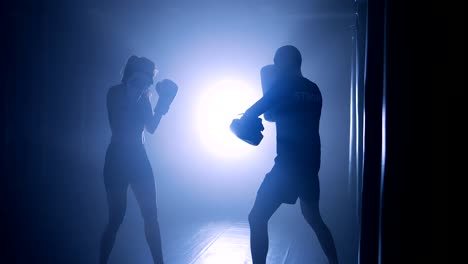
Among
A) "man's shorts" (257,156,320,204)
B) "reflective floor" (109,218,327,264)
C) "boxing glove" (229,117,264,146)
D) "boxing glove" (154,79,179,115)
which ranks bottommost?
"reflective floor" (109,218,327,264)

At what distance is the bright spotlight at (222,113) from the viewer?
6551mm

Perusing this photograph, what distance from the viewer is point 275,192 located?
202cm

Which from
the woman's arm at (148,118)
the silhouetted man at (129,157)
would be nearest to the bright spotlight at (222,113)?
the woman's arm at (148,118)

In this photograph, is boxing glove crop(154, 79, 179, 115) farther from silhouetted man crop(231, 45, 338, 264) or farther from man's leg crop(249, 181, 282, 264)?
man's leg crop(249, 181, 282, 264)

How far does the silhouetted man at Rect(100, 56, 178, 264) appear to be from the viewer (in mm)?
2395

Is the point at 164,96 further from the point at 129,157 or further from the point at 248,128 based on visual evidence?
the point at 248,128

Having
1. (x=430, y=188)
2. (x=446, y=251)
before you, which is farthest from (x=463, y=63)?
(x=446, y=251)

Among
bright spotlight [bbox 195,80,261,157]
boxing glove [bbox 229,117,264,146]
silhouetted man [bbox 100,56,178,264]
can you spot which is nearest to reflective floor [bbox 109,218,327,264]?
silhouetted man [bbox 100,56,178,264]

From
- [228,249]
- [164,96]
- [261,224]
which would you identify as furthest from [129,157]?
[228,249]

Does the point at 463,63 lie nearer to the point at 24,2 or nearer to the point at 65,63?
the point at 24,2

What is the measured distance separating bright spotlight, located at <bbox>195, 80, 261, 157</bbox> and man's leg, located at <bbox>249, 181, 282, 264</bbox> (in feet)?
14.8

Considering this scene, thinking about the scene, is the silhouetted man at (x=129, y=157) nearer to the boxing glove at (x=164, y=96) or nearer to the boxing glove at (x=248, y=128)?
the boxing glove at (x=164, y=96)

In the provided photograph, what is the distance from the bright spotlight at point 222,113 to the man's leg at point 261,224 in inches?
178

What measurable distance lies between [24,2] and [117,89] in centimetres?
186
